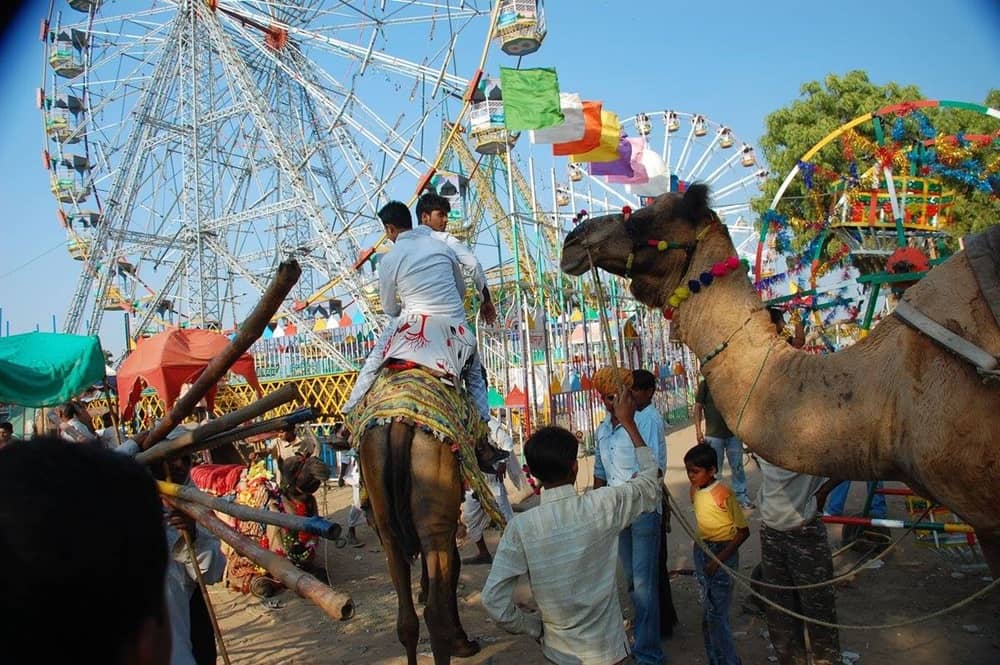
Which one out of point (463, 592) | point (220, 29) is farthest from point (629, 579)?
point (220, 29)

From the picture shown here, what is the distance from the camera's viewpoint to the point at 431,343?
4.35 m

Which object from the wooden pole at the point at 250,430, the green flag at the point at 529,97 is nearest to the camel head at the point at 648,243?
the wooden pole at the point at 250,430

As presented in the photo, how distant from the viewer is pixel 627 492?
9.68 feet

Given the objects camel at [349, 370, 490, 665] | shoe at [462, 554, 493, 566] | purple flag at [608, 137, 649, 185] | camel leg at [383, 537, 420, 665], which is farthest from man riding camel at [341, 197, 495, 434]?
purple flag at [608, 137, 649, 185]

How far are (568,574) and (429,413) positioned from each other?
1.49 m

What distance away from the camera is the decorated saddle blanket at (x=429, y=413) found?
4004mm

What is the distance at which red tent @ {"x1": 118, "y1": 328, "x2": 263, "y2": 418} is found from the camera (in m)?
9.29

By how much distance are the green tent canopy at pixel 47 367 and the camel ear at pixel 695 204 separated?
5238 millimetres

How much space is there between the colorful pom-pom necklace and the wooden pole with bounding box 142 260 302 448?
2.09 metres

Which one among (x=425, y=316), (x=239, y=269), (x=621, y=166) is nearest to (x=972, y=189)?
(x=425, y=316)

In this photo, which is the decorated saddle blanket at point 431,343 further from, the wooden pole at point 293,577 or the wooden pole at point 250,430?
the wooden pole at point 293,577

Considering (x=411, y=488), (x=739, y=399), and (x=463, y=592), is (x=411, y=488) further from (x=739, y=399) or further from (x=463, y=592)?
(x=463, y=592)

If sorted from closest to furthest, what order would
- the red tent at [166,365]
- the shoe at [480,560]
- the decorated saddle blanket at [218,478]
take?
the shoe at [480,560], the decorated saddle blanket at [218,478], the red tent at [166,365]

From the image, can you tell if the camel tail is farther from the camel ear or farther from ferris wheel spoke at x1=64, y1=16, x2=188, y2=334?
ferris wheel spoke at x1=64, y1=16, x2=188, y2=334
